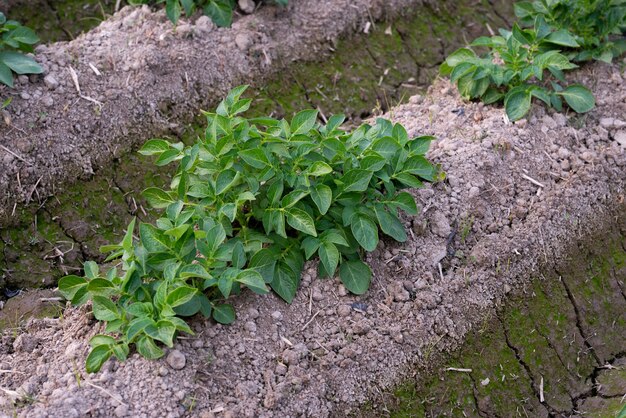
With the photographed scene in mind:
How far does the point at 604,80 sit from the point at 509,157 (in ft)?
3.14

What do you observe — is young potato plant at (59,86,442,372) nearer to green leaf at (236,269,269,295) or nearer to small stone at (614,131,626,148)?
green leaf at (236,269,269,295)

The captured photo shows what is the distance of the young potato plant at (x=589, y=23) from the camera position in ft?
15.3

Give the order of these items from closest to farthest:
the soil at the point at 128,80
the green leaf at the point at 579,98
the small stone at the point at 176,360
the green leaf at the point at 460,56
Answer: the small stone at the point at 176,360 → the soil at the point at 128,80 → the green leaf at the point at 579,98 → the green leaf at the point at 460,56

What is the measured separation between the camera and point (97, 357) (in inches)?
123

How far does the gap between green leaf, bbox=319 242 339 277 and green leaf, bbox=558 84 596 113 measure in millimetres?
1774

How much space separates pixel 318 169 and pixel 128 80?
166 cm

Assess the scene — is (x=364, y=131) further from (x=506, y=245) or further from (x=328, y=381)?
(x=328, y=381)

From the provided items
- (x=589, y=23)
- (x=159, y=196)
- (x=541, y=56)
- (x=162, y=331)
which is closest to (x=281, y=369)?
(x=162, y=331)

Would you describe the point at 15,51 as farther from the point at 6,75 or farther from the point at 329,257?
the point at 329,257

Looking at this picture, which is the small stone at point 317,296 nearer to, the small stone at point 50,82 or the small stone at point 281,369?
the small stone at point 281,369

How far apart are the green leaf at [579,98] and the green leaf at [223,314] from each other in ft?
7.39

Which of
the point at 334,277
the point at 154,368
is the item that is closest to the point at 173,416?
the point at 154,368

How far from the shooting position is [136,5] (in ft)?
16.6

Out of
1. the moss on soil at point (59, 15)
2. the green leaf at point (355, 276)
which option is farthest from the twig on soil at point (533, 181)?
the moss on soil at point (59, 15)
